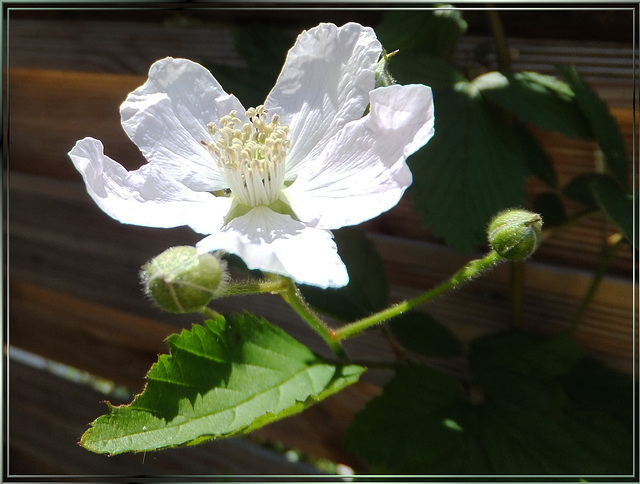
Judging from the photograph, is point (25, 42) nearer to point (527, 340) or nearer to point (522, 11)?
point (522, 11)

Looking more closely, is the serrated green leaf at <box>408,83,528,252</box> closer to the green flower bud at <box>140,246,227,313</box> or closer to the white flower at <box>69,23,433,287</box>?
the white flower at <box>69,23,433,287</box>

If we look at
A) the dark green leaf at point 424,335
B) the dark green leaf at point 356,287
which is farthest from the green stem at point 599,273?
the dark green leaf at point 356,287

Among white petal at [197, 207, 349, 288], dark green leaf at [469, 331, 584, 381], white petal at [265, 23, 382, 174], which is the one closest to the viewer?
white petal at [197, 207, 349, 288]

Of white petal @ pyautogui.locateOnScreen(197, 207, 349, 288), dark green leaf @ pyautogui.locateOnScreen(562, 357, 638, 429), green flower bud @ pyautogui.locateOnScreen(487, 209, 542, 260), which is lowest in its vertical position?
dark green leaf @ pyautogui.locateOnScreen(562, 357, 638, 429)

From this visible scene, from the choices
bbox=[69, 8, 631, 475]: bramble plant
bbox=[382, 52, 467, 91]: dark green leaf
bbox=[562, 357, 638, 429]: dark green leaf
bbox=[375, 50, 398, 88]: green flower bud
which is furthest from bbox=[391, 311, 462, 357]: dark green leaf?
bbox=[375, 50, 398, 88]: green flower bud

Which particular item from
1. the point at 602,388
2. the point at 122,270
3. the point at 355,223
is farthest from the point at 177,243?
the point at 602,388

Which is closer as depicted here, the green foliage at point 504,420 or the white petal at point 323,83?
the white petal at point 323,83

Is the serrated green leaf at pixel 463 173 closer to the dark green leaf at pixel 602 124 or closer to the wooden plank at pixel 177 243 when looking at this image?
the dark green leaf at pixel 602 124
